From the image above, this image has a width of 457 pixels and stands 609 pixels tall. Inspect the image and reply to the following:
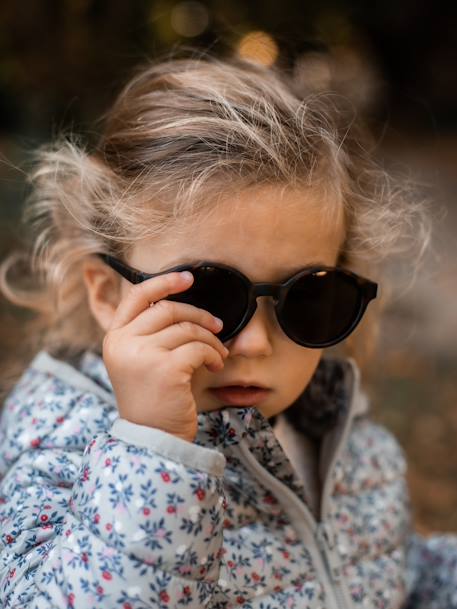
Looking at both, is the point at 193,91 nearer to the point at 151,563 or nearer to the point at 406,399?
the point at 151,563

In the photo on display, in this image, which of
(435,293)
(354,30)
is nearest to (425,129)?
(354,30)

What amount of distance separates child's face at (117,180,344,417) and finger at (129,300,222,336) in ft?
0.23

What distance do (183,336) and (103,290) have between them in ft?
1.33

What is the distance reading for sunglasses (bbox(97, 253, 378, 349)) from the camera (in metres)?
1.36

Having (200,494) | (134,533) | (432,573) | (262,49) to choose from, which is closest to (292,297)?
(200,494)

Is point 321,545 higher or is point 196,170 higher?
point 196,170

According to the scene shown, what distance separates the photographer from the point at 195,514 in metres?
1.19

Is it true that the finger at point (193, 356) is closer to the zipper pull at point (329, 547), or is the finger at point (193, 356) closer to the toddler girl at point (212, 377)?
the toddler girl at point (212, 377)

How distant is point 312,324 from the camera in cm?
147

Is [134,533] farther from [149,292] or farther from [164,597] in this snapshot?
[149,292]

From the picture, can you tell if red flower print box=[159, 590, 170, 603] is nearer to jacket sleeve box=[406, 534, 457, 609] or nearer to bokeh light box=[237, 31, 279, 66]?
jacket sleeve box=[406, 534, 457, 609]

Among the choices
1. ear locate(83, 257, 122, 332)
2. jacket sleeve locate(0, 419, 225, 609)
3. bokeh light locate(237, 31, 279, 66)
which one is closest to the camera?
jacket sleeve locate(0, 419, 225, 609)

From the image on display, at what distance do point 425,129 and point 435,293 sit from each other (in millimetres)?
3812

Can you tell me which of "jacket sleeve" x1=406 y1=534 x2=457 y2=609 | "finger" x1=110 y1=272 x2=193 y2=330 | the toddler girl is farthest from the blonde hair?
"jacket sleeve" x1=406 y1=534 x2=457 y2=609
